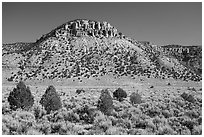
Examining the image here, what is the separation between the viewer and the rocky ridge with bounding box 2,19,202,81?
78.2 m

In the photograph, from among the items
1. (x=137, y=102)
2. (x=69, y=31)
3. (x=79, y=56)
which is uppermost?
(x=69, y=31)

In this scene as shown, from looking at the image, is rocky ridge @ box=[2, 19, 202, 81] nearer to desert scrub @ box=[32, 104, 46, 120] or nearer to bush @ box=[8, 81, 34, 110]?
bush @ box=[8, 81, 34, 110]

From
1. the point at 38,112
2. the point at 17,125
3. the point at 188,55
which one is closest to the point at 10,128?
the point at 17,125

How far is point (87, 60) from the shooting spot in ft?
285

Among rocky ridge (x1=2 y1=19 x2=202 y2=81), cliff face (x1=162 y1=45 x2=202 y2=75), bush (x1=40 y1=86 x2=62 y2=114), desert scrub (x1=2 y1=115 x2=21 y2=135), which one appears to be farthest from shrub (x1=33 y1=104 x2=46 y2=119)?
cliff face (x1=162 y1=45 x2=202 y2=75)

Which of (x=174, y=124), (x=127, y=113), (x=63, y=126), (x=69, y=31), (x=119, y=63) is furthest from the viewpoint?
(x=69, y=31)

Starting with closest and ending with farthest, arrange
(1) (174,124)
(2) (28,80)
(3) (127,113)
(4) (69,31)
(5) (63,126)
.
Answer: (5) (63,126) < (1) (174,124) < (3) (127,113) < (2) (28,80) < (4) (69,31)

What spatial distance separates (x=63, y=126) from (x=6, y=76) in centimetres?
6723

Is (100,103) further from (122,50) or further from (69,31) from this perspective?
(69,31)

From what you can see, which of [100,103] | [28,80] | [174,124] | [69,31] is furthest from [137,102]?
[69,31]

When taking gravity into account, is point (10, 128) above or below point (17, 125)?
below

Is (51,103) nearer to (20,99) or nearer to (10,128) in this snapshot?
(20,99)

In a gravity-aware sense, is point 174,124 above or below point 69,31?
below

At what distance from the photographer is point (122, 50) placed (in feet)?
317
